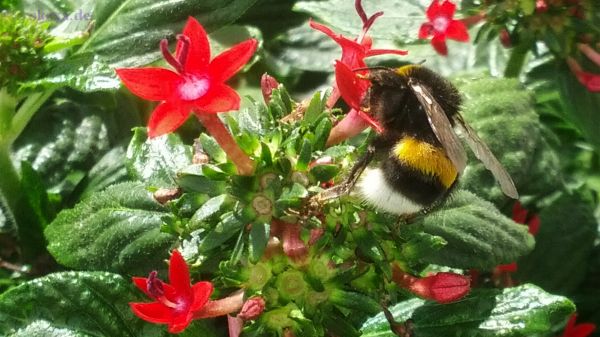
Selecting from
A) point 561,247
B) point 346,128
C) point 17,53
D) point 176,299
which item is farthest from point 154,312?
point 561,247

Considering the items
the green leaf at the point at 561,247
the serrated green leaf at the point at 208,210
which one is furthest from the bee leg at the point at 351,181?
the green leaf at the point at 561,247

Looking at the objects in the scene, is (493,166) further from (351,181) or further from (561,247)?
(561,247)

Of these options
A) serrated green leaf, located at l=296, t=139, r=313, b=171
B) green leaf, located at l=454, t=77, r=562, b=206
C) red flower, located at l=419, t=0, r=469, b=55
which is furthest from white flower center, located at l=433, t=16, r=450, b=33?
serrated green leaf, located at l=296, t=139, r=313, b=171

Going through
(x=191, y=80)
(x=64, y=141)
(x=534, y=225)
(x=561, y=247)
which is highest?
(x=191, y=80)

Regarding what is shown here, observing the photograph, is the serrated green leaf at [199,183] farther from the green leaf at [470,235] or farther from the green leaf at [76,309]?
the green leaf at [470,235]

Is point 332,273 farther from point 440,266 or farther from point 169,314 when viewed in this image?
point 440,266

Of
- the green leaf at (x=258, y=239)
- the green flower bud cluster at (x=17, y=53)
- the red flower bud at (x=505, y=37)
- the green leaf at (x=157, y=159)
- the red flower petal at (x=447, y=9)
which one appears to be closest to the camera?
the green leaf at (x=258, y=239)

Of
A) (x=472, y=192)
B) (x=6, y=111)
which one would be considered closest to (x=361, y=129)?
Result: (x=472, y=192)
